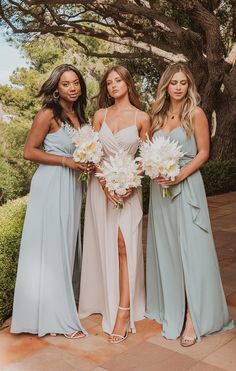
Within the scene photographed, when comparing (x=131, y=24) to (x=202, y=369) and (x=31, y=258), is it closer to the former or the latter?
(x=31, y=258)

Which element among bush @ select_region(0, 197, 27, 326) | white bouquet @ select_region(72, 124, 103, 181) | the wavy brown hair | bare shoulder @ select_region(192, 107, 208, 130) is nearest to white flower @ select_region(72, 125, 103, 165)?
white bouquet @ select_region(72, 124, 103, 181)

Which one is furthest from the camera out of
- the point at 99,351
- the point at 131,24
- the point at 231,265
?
the point at 131,24

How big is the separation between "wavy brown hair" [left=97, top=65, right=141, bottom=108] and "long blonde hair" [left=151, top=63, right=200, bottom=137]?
15 centimetres

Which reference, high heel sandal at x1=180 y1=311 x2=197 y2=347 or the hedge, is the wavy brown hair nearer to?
the hedge

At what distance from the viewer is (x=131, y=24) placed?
11.0 meters

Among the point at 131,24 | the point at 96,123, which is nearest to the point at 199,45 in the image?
the point at 131,24

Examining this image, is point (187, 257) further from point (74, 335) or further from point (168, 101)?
point (168, 101)

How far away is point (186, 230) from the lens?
118 inches

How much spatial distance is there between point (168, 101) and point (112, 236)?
100 cm

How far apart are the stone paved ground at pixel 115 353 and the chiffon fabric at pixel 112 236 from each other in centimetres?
17

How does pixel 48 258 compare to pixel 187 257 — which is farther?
pixel 48 258

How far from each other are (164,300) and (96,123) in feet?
4.30

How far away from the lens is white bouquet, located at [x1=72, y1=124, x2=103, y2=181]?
9.63 ft

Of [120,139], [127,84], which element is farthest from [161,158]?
[127,84]
